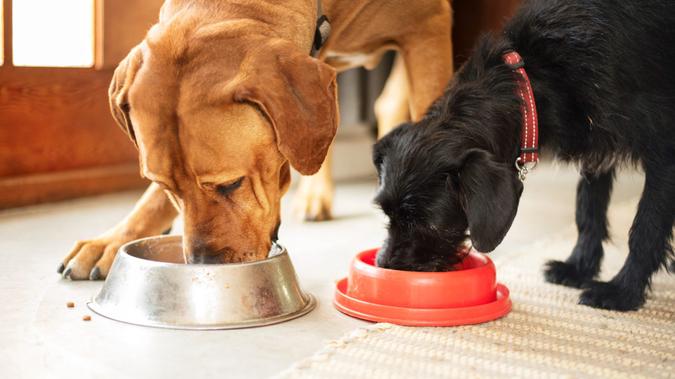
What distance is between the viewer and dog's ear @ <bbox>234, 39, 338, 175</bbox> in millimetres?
1963

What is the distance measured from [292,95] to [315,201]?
1.62m

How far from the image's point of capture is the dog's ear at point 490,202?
196 centimetres

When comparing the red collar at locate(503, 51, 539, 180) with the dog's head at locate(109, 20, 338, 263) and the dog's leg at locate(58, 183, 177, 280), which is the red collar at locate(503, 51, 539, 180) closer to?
the dog's head at locate(109, 20, 338, 263)

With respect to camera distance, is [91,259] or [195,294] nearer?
[195,294]

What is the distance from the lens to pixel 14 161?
358 cm

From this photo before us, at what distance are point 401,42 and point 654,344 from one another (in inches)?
54.1

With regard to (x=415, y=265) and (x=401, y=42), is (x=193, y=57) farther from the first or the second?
(x=401, y=42)

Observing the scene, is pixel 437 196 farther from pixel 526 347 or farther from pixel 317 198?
pixel 317 198

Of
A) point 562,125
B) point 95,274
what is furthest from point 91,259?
point 562,125

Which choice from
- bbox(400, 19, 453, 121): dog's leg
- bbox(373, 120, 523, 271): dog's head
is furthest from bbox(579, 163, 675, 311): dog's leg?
A: bbox(400, 19, 453, 121): dog's leg

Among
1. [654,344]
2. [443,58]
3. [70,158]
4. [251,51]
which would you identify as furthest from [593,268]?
[70,158]

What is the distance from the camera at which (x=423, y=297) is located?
2096 millimetres

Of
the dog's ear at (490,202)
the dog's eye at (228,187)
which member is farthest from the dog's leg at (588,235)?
the dog's eye at (228,187)

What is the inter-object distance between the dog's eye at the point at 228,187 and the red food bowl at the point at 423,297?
41cm
